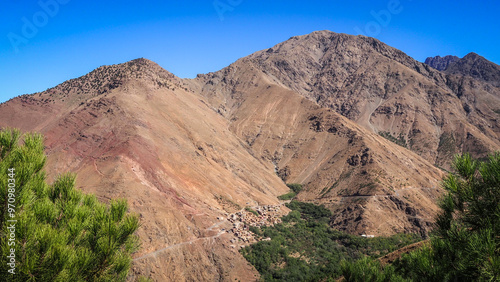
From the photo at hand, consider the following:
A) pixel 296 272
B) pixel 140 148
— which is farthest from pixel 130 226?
pixel 140 148

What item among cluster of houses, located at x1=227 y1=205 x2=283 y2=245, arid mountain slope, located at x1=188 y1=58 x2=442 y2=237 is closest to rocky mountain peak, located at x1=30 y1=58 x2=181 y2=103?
arid mountain slope, located at x1=188 y1=58 x2=442 y2=237

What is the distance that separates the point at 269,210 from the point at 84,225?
57.0m

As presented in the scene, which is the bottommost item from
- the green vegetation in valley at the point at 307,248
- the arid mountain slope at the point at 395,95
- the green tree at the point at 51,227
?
the green vegetation in valley at the point at 307,248

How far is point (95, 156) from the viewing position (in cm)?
5456

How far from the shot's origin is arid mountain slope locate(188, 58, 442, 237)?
65625 millimetres

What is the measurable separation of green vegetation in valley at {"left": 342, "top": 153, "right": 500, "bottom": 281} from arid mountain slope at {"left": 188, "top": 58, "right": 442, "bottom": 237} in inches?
2213

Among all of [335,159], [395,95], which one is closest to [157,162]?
[335,159]

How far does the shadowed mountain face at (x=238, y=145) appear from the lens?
1770 inches

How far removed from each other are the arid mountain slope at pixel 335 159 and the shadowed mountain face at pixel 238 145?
0.39m

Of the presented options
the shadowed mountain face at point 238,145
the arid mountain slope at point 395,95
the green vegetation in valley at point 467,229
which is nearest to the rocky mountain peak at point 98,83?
the shadowed mountain face at point 238,145

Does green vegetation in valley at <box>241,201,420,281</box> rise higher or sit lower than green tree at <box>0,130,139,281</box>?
lower

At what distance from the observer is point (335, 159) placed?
90.2 metres

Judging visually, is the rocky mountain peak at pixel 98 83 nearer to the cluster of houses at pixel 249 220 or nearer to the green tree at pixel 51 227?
the cluster of houses at pixel 249 220

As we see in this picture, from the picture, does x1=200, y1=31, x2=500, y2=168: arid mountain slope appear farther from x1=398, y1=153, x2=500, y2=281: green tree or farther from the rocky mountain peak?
x1=398, y1=153, x2=500, y2=281: green tree
